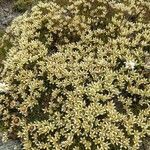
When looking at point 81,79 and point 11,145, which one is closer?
point 81,79

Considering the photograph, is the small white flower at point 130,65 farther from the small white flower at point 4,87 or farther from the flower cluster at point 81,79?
the small white flower at point 4,87

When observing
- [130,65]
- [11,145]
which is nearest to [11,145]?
[11,145]

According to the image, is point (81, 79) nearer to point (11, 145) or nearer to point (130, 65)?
point (130, 65)

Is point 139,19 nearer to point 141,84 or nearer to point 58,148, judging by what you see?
point 141,84

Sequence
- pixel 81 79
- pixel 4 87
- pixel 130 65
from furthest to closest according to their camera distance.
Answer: pixel 4 87
pixel 130 65
pixel 81 79

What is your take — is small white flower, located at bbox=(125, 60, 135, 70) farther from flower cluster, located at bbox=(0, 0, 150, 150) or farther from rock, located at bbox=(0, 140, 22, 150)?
rock, located at bbox=(0, 140, 22, 150)

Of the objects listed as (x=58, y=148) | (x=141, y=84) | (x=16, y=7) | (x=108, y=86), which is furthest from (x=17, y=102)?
(x=16, y=7)

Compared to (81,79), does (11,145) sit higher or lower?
lower

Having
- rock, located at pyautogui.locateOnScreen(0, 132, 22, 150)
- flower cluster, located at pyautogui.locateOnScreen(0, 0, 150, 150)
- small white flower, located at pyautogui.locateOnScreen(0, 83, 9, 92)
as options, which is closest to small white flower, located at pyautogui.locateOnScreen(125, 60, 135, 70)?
flower cluster, located at pyautogui.locateOnScreen(0, 0, 150, 150)

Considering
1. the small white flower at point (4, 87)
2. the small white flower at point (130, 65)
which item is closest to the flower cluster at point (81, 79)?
the small white flower at point (130, 65)
